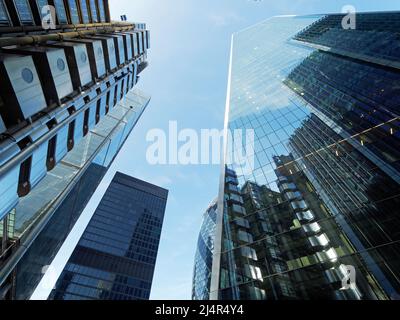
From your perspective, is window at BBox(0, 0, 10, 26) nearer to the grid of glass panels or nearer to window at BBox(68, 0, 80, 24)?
window at BBox(68, 0, 80, 24)

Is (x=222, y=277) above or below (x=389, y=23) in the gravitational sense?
below

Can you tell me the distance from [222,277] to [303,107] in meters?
27.8

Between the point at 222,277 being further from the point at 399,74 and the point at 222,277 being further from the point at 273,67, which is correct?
the point at 273,67

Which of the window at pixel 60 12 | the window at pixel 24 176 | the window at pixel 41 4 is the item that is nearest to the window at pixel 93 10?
the window at pixel 60 12

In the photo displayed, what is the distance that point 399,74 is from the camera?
27.7m

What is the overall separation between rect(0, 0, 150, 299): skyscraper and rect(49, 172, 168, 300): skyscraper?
56018 millimetres

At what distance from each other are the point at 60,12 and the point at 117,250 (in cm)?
9639

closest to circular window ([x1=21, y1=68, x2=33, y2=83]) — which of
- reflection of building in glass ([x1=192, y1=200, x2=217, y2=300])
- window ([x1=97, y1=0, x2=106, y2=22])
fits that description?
window ([x1=97, y1=0, x2=106, y2=22])

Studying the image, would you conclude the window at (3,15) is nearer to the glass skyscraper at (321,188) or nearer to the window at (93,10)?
the window at (93,10)

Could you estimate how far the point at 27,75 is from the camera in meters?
12.5

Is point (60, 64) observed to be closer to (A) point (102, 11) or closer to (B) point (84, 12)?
(B) point (84, 12)

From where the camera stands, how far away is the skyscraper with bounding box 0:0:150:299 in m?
12.6
